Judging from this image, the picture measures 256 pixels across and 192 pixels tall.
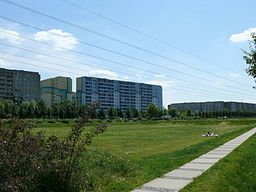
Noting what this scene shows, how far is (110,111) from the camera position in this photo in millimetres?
143000

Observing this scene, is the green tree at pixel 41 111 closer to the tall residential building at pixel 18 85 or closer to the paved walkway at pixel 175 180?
the tall residential building at pixel 18 85

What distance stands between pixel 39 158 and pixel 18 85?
13253 centimetres

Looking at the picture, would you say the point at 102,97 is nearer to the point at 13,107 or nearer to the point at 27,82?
the point at 27,82

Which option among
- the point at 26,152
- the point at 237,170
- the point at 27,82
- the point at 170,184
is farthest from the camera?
the point at 27,82

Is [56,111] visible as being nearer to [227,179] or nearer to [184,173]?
[184,173]

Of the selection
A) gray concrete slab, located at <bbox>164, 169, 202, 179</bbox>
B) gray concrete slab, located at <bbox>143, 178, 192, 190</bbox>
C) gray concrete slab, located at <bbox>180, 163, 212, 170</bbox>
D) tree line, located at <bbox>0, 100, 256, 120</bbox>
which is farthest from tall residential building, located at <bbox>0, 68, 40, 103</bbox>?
gray concrete slab, located at <bbox>143, 178, 192, 190</bbox>

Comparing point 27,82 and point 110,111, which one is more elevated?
point 27,82

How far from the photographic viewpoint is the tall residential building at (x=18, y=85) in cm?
12581

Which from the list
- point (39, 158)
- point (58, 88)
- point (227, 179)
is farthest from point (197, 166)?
point (58, 88)

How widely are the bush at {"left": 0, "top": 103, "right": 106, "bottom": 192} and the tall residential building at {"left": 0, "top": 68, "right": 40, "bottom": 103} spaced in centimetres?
13001

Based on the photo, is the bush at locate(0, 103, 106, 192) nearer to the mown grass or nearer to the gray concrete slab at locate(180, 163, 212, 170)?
the mown grass

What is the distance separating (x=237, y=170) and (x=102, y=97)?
18235 centimetres

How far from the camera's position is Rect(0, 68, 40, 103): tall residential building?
A: 12581cm

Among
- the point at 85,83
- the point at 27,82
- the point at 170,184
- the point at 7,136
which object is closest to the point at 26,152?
the point at 7,136
